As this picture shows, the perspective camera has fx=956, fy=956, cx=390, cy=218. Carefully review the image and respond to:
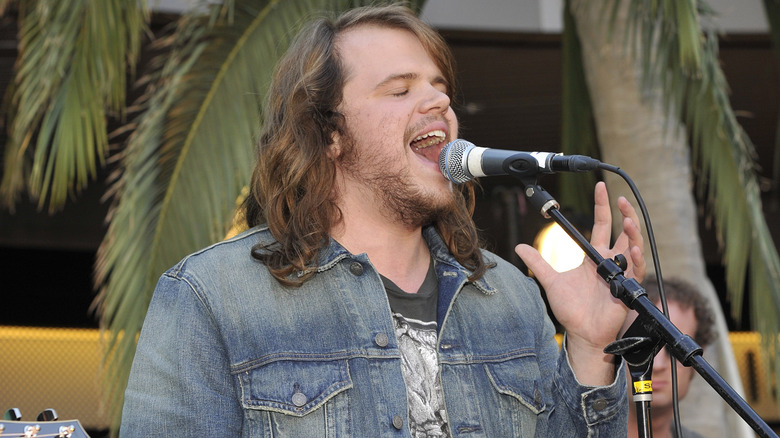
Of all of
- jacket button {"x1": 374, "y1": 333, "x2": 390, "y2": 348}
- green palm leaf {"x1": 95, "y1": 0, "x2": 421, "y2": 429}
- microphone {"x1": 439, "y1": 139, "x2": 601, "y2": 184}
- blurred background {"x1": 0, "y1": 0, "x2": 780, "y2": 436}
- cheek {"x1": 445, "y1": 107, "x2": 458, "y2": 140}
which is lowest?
blurred background {"x1": 0, "y1": 0, "x2": 780, "y2": 436}

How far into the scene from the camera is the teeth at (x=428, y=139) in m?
2.67

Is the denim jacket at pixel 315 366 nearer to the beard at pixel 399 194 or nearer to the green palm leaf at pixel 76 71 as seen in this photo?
the beard at pixel 399 194

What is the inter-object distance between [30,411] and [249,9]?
5.56m

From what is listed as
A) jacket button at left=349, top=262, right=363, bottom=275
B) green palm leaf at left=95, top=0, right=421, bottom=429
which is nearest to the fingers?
jacket button at left=349, top=262, right=363, bottom=275

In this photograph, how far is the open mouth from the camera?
8.78 ft

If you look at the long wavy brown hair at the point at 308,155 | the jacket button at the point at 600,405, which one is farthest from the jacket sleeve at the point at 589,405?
the long wavy brown hair at the point at 308,155

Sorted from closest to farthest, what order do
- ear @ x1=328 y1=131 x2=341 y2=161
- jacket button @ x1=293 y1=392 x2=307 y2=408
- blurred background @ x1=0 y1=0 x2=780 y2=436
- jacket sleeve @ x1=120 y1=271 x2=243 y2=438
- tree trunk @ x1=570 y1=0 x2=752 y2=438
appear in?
1. jacket sleeve @ x1=120 y1=271 x2=243 y2=438
2. jacket button @ x1=293 y1=392 x2=307 y2=408
3. ear @ x1=328 y1=131 x2=341 y2=161
4. tree trunk @ x1=570 y1=0 x2=752 y2=438
5. blurred background @ x1=0 y1=0 x2=780 y2=436

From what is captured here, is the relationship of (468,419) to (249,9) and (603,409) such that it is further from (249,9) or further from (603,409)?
(249,9)

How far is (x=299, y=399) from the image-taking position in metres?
2.30

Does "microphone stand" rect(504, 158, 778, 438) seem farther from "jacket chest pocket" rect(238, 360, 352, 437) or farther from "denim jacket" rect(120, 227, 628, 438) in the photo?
"jacket chest pocket" rect(238, 360, 352, 437)

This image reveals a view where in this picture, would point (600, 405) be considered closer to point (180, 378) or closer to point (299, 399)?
point (299, 399)

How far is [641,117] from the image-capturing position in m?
4.93

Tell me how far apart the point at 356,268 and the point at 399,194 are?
246mm

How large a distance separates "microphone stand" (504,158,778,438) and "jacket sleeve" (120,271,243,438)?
32.6 inches
